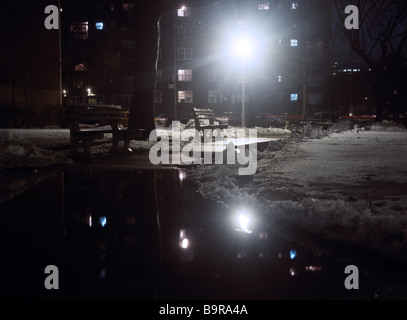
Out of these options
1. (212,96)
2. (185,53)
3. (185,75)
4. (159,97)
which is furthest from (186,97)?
(185,53)

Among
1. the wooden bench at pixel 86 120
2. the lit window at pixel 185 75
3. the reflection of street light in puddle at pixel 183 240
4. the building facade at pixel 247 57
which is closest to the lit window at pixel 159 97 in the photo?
the building facade at pixel 247 57

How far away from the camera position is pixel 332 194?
641 cm

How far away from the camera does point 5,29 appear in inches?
1109

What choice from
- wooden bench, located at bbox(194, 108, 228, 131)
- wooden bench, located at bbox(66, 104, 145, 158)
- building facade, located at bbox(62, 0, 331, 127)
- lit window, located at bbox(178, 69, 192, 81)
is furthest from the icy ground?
lit window, located at bbox(178, 69, 192, 81)

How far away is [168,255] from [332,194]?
10.4 ft

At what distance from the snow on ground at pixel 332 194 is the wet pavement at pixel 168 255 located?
237mm

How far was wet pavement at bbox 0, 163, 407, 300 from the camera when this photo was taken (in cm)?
323

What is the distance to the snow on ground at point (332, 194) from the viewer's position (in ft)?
14.6

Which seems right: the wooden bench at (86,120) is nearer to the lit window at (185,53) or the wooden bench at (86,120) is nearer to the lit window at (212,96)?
the lit window at (212,96)

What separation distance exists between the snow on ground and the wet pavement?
9.3 inches

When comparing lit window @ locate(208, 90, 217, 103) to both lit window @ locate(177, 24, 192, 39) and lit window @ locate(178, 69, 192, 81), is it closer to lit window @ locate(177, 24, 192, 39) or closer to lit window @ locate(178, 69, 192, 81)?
lit window @ locate(178, 69, 192, 81)

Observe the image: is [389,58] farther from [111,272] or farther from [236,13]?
[111,272]

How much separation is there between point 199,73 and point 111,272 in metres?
63.5
